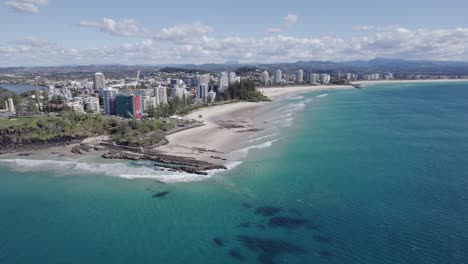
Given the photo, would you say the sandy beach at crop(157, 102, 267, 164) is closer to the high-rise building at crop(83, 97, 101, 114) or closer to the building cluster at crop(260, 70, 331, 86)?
the high-rise building at crop(83, 97, 101, 114)

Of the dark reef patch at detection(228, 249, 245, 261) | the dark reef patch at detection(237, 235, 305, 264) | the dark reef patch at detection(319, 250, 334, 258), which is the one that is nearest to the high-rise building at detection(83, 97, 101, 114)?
the dark reef patch at detection(237, 235, 305, 264)

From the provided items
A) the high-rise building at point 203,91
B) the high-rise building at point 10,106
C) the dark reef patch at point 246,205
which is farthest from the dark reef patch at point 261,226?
the high-rise building at point 203,91

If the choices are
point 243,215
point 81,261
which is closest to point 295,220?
point 243,215

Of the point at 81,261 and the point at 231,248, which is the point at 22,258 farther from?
the point at 231,248

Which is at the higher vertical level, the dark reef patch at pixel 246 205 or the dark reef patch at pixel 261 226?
the dark reef patch at pixel 246 205

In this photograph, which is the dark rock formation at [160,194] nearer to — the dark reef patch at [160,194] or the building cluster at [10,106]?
the dark reef patch at [160,194]

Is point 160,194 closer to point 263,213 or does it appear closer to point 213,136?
point 263,213

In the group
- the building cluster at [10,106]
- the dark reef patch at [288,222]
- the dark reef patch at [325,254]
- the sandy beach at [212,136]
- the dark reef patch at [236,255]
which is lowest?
the dark reef patch at [236,255]

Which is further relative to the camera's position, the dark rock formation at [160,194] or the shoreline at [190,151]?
the shoreline at [190,151]
